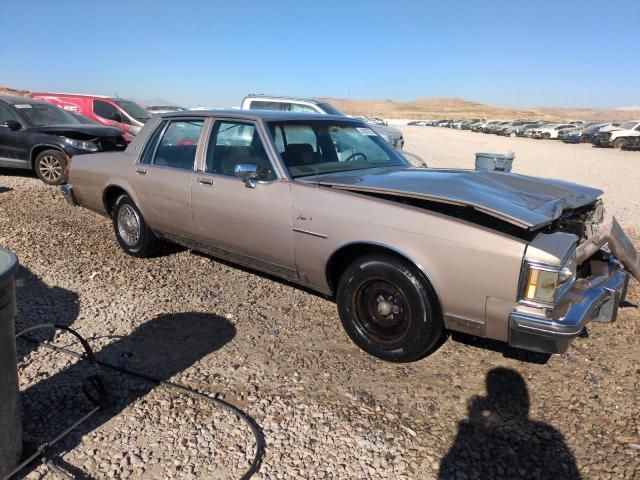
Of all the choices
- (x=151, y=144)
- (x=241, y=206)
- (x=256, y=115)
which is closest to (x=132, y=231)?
(x=151, y=144)

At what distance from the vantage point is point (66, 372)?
328cm

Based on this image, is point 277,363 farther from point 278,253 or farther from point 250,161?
point 250,161

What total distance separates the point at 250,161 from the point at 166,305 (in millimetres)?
1411

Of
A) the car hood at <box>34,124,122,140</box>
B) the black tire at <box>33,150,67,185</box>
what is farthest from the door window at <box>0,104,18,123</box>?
the black tire at <box>33,150,67,185</box>

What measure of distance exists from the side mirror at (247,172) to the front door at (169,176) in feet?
2.54

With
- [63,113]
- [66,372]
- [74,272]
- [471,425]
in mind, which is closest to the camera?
[471,425]

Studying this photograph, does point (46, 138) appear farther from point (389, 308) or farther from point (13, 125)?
point (389, 308)

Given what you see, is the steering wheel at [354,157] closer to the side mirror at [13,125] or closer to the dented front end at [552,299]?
the dented front end at [552,299]

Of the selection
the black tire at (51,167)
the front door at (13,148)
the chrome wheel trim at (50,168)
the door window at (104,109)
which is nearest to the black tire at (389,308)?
the black tire at (51,167)

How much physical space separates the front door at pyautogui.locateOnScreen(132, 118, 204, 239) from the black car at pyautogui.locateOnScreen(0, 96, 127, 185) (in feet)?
16.0

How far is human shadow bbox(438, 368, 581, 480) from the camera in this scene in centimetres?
250

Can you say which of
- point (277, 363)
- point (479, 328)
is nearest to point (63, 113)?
point (277, 363)

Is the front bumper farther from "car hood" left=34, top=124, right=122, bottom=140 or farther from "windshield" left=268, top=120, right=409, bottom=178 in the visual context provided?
"car hood" left=34, top=124, right=122, bottom=140

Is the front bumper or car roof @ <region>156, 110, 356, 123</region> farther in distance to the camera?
car roof @ <region>156, 110, 356, 123</region>
